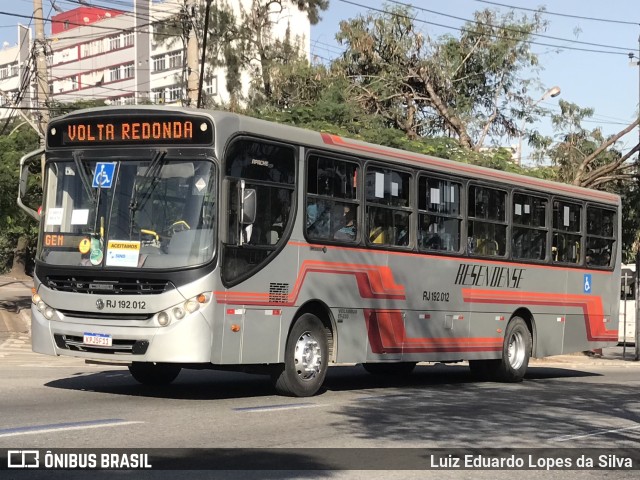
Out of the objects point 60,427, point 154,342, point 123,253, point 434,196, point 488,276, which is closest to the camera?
point 60,427

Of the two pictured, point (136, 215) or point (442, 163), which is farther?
point (442, 163)

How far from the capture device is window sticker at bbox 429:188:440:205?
17.2 m

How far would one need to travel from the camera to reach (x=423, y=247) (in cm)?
1695

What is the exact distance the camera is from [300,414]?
471 inches

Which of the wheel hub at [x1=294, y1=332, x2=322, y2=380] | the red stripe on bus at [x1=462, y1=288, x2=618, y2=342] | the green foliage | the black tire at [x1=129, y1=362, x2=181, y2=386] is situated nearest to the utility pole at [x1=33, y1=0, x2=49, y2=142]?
the green foliage

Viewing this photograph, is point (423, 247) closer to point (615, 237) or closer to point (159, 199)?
point (159, 199)

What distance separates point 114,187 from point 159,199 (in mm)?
599

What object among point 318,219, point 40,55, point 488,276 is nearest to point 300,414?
point 318,219

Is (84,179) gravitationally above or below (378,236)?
above

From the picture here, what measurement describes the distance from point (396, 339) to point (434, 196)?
2468 mm

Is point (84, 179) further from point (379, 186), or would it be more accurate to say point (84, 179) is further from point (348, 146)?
point (379, 186)

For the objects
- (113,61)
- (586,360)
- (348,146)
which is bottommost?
(586,360)

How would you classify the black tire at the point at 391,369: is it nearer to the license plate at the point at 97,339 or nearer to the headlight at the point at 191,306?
the headlight at the point at 191,306

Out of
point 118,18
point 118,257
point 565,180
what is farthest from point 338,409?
point 118,18
